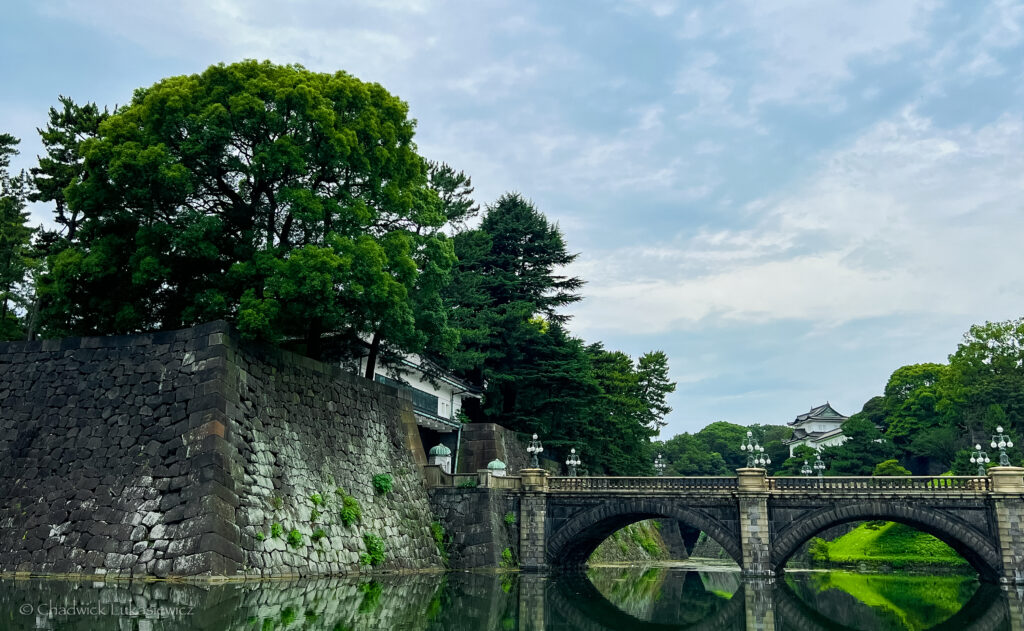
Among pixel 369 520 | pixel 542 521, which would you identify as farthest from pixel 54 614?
pixel 542 521

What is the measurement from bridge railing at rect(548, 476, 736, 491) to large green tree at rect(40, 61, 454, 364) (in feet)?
42.2

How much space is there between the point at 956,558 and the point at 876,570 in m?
4.50

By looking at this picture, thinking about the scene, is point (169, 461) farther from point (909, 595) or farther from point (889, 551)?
point (889, 551)

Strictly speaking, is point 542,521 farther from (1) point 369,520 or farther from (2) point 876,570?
(2) point 876,570

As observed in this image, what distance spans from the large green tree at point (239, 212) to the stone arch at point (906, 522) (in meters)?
18.7

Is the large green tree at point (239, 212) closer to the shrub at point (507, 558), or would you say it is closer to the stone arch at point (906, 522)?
the shrub at point (507, 558)

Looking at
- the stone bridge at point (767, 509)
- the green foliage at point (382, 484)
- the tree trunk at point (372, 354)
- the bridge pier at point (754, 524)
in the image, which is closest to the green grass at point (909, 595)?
the stone bridge at point (767, 509)

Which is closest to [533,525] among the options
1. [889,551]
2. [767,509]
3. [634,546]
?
[767,509]

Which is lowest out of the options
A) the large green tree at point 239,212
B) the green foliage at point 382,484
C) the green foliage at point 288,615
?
the green foliage at point 288,615

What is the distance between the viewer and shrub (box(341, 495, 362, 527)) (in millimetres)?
28578

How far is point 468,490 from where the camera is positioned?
119 feet

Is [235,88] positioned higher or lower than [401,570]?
higher

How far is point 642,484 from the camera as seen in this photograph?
124ft

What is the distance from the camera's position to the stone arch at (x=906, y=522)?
33.2 metres
